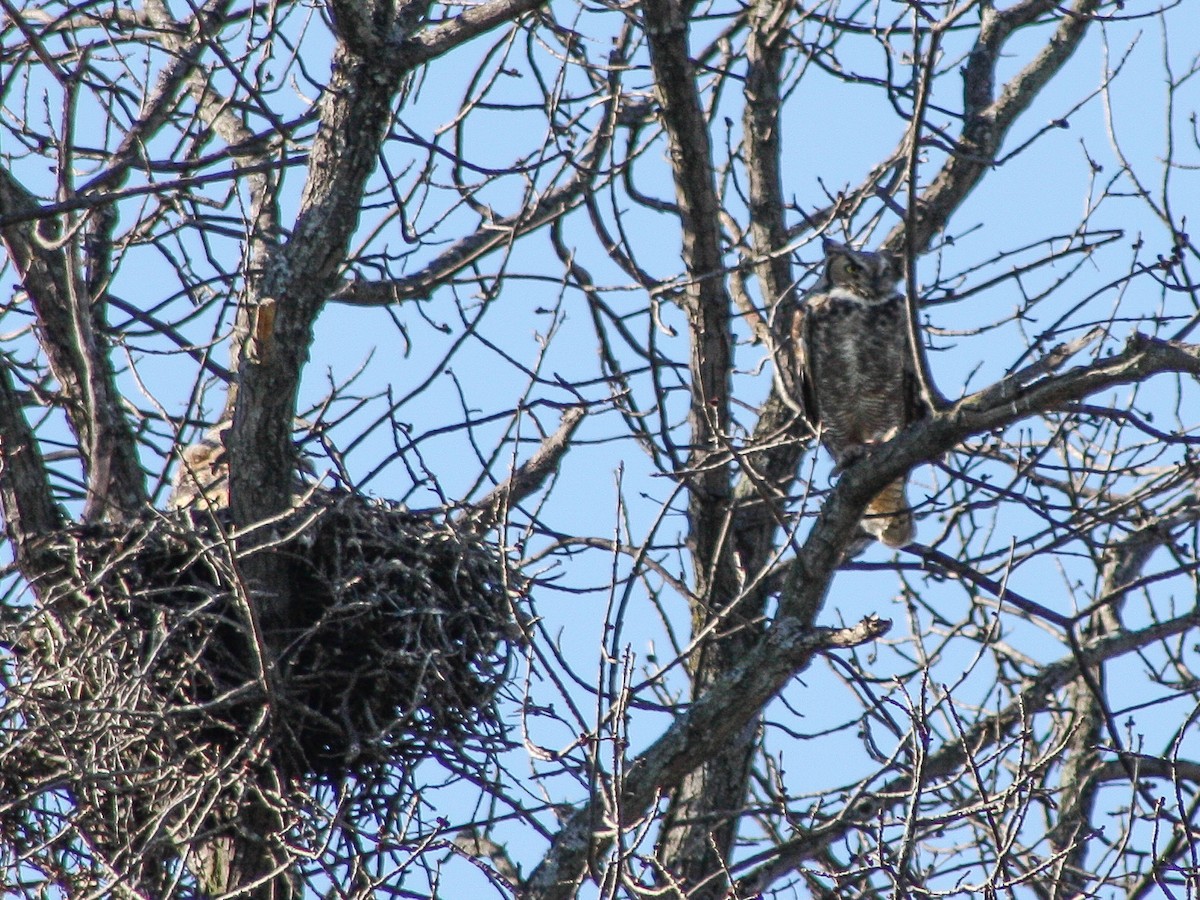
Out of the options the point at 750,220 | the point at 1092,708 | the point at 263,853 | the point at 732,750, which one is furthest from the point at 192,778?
the point at 1092,708

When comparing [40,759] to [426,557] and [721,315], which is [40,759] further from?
[721,315]

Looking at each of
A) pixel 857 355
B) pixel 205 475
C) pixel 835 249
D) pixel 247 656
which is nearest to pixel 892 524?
pixel 857 355

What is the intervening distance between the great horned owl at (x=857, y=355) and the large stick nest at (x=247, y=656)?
6.07 feet

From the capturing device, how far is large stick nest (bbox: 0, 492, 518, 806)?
3.64m

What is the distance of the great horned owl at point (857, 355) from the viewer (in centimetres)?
545

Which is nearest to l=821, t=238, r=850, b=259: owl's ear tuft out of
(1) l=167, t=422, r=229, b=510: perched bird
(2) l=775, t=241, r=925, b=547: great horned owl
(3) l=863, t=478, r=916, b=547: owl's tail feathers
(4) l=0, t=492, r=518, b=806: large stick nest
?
(2) l=775, t=241, r=925, b=547: great horned owl

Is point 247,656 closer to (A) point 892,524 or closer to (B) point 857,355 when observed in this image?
(A) point 892,524

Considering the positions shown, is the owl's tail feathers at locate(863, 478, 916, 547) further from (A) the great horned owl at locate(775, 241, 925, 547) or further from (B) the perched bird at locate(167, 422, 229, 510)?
(B) the perched bird at locate(167, 422, 229, 510)

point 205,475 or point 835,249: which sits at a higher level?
point 835,249

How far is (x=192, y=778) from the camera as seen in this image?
12.2 ft

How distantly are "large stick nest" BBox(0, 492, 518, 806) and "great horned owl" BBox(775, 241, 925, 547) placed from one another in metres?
1.85

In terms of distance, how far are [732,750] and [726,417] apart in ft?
3.21

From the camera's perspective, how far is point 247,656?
12.8 feet

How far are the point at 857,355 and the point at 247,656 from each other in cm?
256
